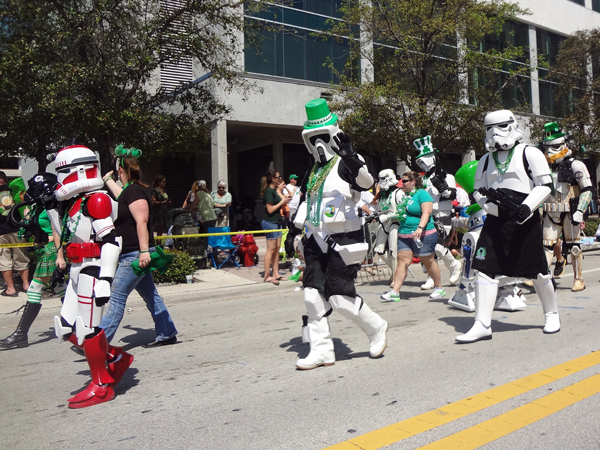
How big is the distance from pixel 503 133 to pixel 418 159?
3.15 meters

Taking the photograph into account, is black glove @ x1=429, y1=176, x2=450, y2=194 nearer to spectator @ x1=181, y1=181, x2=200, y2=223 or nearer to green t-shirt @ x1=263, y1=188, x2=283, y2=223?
green t-shirt @ x1=263, y1=188, x2=283, y2=223

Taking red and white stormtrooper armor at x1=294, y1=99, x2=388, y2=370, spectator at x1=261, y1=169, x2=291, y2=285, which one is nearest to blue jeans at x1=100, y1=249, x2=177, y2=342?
red and white stormtrooper armor at x1=294, y1=99, x2=388, y2=370

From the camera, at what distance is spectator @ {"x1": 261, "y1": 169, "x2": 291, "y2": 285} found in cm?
1044

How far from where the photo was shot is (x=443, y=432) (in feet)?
11.3

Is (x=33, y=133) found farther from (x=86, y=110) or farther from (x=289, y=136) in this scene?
(x=289, y=136)

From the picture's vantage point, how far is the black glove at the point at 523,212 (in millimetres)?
Answer: 5109

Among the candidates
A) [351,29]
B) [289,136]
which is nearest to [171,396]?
[351,29]

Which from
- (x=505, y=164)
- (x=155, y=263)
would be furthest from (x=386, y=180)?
(x=155, y=263)

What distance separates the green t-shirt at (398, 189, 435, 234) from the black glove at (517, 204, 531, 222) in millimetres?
2724

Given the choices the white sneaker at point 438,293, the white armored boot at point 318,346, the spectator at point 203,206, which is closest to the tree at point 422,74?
the spectator at point 203,206

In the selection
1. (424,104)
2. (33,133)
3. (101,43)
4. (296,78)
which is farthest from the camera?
(296,78)

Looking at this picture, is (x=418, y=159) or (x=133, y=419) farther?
(x=418, y=159)

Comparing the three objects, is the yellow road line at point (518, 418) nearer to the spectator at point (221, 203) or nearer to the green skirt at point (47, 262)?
the green skirt at point (47, 262)

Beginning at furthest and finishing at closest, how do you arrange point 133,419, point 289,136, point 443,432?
point 289,136, point 133,419, point 443,432
